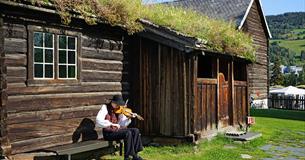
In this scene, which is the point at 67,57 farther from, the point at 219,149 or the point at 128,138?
the point at 219,149

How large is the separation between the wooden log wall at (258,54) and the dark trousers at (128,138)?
2258 cm

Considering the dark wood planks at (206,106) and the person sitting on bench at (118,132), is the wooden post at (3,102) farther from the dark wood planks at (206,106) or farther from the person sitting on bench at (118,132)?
the dark wood planks at (206,106)

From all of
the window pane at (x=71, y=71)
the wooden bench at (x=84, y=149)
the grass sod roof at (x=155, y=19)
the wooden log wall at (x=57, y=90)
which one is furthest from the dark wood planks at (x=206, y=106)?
the window pane at (x=71, y=71)

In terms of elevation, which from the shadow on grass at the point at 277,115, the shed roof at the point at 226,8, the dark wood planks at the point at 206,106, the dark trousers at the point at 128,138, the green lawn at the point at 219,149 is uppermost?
the shed roof at the point at 226,8

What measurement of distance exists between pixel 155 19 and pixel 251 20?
70.2 feet

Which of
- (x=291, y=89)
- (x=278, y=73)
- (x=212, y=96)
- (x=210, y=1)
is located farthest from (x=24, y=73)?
(x=278, y=73)

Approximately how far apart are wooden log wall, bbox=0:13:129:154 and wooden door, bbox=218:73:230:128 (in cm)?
368

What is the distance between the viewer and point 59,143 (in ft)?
31.8

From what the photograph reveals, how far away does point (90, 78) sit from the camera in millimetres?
10695

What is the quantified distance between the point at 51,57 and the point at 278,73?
6615 cm

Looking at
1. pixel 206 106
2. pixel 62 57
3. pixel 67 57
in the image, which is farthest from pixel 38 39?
pixel 206 106

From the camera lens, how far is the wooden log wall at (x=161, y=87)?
12.0 m

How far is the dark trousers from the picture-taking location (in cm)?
984

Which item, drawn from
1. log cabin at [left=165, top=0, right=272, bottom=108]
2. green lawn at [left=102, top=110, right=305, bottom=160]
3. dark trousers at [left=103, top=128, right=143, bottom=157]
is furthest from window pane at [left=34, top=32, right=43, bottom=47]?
log cabin at [left=165, top=0, right=272, bottom=108]
